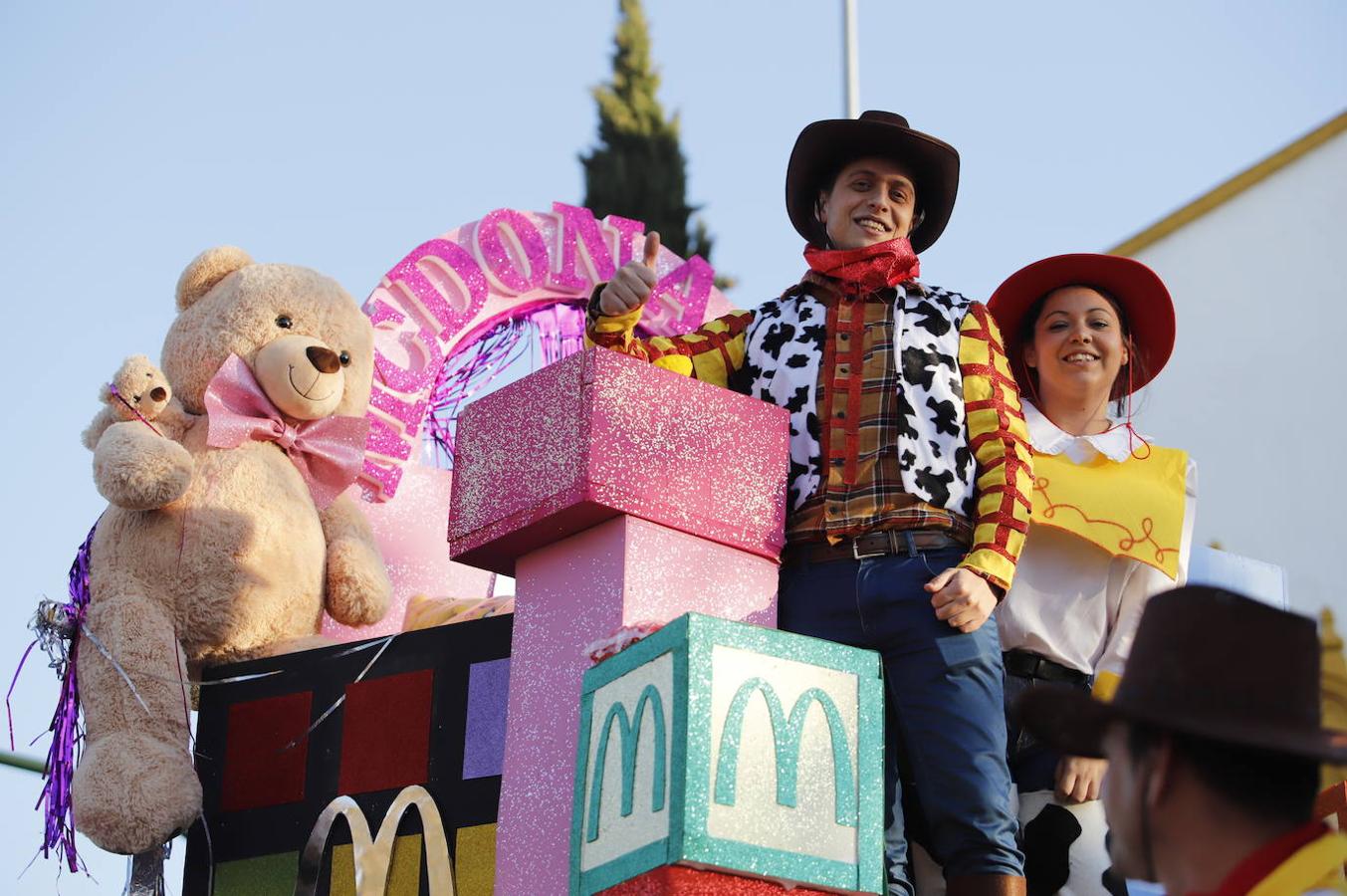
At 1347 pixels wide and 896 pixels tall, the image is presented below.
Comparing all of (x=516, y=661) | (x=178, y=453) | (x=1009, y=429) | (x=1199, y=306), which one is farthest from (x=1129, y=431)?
(x=1199, y=306)

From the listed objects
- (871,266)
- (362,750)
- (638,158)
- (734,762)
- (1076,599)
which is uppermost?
(638,158)

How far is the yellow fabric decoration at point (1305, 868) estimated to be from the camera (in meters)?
1.83

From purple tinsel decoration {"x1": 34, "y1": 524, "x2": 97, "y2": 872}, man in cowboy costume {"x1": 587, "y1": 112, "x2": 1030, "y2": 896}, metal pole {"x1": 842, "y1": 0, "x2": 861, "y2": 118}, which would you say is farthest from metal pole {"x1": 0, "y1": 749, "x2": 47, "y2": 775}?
metal pole {"x1": 842, "y1": 0, "x2": 861, "y2": 118}

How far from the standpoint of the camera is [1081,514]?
371cm

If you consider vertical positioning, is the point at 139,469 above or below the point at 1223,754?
above

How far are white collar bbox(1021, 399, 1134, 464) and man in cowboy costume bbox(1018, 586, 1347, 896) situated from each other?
1.87 meters

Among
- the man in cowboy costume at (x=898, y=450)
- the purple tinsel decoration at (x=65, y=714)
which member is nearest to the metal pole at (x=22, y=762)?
the purple tinsel decoration at (x=65, y=714)

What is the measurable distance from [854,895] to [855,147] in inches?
63.3

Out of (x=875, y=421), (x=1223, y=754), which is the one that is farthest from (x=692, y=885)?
(x=875, y=421)

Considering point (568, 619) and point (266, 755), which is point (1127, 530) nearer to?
point (568, 619)

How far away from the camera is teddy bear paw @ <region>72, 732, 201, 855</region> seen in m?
4.09

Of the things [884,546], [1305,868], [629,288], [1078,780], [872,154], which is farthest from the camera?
[872,154]

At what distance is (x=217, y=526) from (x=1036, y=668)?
7.08ft

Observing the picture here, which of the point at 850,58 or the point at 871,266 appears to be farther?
the point at 850,58
